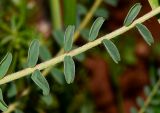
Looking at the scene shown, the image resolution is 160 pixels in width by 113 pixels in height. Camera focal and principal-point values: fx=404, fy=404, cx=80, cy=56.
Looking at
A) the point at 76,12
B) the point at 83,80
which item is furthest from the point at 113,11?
the point at 76,12

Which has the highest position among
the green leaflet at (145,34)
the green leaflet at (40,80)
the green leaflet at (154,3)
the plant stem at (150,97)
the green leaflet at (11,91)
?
the green leaflet at (11,91)

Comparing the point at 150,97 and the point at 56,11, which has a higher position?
the point at 56,11

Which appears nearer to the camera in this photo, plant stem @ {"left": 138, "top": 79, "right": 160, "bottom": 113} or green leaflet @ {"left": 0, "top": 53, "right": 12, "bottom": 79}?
green leaflet @ {"left": 0, "top": 53, "right": 12, "bottom": 79}

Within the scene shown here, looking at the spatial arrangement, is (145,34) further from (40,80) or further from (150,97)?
(150,97)

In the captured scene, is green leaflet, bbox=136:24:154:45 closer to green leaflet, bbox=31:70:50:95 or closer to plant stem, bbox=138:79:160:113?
green leaflet, bbox=31:70:50:95

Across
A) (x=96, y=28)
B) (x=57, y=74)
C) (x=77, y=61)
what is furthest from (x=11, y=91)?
(x=77, y=61)

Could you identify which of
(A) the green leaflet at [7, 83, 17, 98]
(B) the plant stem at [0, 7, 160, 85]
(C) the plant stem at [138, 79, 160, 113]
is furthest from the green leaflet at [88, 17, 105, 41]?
(C) the plant stem at [138, 79, 160, 113]

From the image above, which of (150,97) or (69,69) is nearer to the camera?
(69,69)

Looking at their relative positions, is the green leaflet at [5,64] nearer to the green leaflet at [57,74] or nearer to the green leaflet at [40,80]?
the green leaflet at [40,80]

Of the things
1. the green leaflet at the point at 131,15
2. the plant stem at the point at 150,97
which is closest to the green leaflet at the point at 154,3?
the green leaflet at the point at 131,15
